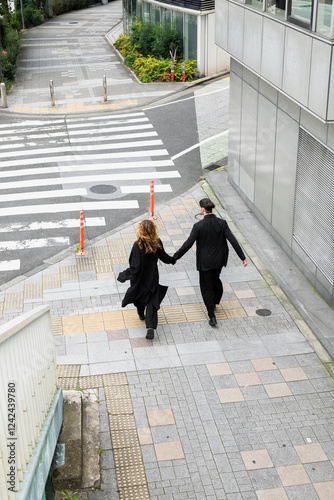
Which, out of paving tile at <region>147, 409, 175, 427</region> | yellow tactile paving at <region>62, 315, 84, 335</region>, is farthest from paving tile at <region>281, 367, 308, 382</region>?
yellow tactile paving at <region>62, 315, 84, 335</region>

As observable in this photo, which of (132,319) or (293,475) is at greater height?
(293,475)

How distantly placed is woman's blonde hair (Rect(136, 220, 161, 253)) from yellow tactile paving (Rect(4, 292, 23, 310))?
9.00 ft

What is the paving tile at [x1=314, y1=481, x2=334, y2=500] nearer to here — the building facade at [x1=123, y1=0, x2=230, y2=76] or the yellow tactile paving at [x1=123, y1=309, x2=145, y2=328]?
the yellow tactile paving at [x1=123, y1=309, x2=145, y2=328]

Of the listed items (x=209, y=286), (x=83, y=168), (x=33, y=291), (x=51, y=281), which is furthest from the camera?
(x=83, y=168)

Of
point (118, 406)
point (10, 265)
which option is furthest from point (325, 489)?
point (10, 265)

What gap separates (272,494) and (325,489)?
549 mm

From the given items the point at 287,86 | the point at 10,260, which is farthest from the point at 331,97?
the point at 10,260

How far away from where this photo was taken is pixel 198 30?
2702 centimetres

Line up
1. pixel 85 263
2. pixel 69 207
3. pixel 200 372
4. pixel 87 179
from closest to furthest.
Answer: pixel 200 372 → pixel 85 263 → pixel 69 207 → pixel 87 179

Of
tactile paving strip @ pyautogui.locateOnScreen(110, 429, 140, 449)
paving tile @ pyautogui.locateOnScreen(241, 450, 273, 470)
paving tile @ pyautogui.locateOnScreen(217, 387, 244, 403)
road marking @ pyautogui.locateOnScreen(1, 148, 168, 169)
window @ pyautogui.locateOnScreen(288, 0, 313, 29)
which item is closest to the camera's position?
paving tile @ pyautogui.locateOnScreen(241, 450, 273, 470)

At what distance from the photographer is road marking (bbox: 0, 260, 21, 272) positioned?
11969 mm

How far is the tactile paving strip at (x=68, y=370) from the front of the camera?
8555 millimetres

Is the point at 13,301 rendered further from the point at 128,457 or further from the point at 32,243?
the point at 128,457

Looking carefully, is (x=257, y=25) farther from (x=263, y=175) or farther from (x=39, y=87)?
(x=39, y=87)
